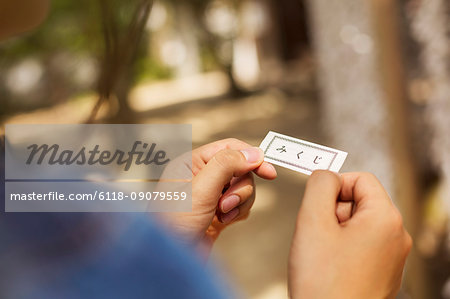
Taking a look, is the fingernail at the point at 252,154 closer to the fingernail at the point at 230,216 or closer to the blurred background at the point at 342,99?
the fingernail at the point at 230,216

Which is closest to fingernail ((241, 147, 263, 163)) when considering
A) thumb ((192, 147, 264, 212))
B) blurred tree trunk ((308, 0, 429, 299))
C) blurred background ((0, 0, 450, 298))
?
thumb ((192, 147, 264, 212))

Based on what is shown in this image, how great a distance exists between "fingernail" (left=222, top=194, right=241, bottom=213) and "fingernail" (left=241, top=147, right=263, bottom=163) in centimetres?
5

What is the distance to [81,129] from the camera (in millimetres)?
588

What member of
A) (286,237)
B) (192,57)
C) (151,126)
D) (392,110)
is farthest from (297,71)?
(151,126)

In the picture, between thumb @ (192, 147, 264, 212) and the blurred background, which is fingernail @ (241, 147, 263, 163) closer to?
thumb @ (192, 147, 264, 212)

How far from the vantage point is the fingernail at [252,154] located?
1.54ft

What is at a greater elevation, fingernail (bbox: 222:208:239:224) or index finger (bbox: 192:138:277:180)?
index finger (bbox: 192:138:277:180)

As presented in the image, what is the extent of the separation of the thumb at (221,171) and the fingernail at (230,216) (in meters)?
0.05

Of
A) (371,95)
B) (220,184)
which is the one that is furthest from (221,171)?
(371,95)

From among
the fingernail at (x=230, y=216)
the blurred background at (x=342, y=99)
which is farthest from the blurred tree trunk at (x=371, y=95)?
the fingernail at (x=230, y=216)

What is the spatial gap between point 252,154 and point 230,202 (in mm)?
65

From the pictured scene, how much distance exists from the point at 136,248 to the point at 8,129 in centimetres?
25

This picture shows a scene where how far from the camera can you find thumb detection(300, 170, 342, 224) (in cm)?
39

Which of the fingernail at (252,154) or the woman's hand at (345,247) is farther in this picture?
the fingernail at (252,154)
